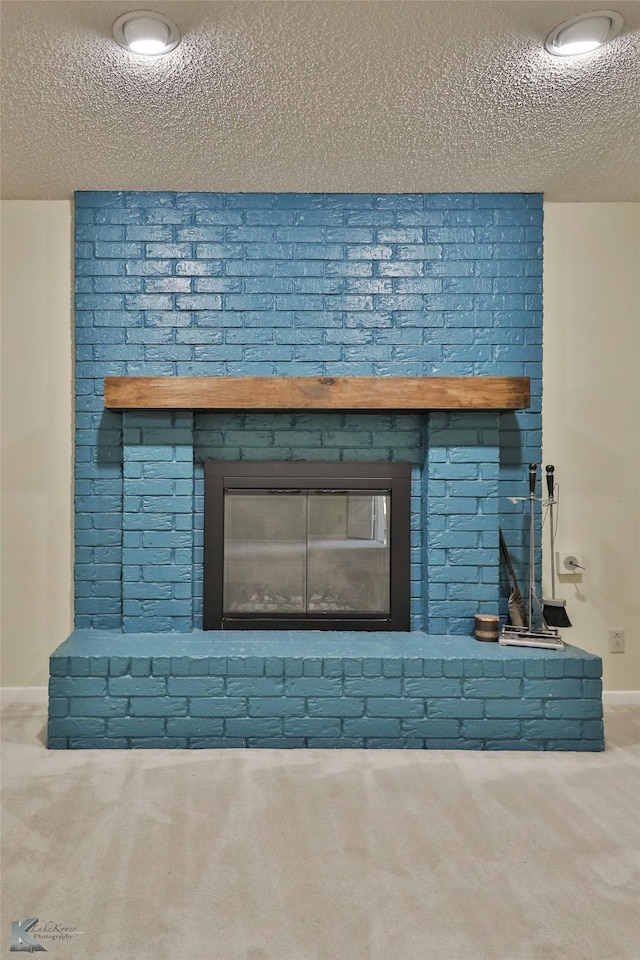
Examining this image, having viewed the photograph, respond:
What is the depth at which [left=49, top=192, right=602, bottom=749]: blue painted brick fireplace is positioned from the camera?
2.78 metres

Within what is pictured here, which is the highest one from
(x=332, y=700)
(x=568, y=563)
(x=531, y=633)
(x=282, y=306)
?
(x=282, y=306)

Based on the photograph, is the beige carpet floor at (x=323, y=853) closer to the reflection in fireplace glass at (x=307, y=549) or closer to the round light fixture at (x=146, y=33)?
the reflection in fireplace glass at (x=307, y=549)

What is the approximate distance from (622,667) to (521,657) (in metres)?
0.82

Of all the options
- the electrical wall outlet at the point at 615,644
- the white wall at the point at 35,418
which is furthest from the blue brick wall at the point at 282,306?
the electrical wall outlet at the point at 615,644

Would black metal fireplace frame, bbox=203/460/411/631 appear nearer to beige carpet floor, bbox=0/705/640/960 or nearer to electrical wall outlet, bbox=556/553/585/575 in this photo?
beige carpet floor, bbox=0/705/640/960

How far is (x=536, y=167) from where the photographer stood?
2.62m

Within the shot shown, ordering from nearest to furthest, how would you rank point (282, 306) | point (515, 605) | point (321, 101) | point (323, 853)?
point (323, 853), point (321, 101), point (515, 605), point (282, 306)

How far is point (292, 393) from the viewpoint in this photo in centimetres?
268

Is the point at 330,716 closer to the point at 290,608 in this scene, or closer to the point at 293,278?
the point at 290,608

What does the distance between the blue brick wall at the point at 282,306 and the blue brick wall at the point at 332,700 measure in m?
0.44

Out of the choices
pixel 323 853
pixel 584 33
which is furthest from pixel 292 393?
pixel 323 853

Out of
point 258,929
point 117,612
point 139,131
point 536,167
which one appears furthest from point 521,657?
point 139,131

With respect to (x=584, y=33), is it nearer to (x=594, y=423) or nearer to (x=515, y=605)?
(x=594, y=423)

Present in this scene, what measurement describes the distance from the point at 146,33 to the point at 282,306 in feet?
4.04
